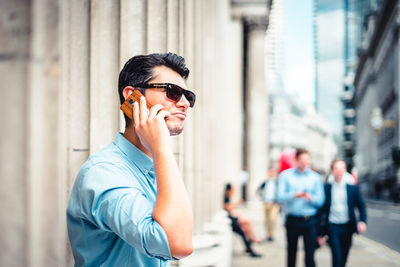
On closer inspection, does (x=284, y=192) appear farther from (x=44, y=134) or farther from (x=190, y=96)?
(x=44, y=134)

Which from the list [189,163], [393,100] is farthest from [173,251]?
[393,100]

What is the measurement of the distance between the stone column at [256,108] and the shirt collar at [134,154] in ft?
59.3

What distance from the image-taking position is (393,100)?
46.8m

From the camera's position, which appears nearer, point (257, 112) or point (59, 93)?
point (59, 93)

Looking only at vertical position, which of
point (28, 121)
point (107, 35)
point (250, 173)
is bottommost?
point (250, 173)

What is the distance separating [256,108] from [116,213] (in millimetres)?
18755

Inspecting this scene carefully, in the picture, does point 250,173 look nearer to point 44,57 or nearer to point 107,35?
point 107,35

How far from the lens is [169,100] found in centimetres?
182

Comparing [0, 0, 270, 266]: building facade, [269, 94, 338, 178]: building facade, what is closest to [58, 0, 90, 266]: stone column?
[0, 0, 270, 266]: building facade

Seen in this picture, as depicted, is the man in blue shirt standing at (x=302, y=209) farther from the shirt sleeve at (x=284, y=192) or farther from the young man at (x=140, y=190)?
the young man at (x=140, y=190)

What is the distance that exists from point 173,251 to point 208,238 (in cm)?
323

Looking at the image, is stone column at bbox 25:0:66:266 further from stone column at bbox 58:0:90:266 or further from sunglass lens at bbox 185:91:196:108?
stone column at bbox 58:0:90:266

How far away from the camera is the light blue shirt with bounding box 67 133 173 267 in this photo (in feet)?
4.62

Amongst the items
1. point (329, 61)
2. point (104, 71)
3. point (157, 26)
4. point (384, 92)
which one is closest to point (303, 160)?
point (157, 26)
